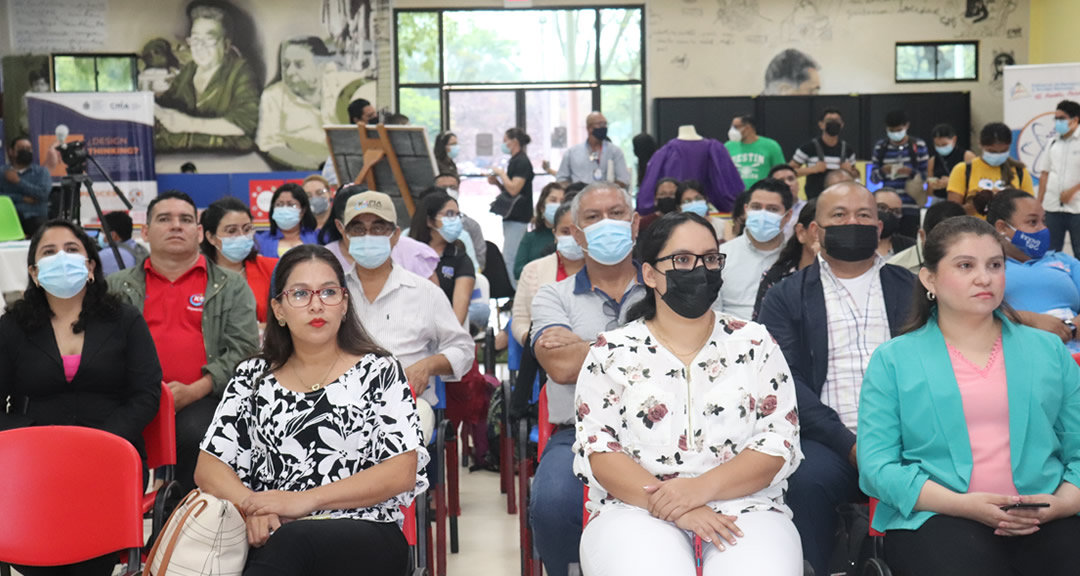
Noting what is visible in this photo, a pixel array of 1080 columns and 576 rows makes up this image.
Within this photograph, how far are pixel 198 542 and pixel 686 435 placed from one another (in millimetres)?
1182

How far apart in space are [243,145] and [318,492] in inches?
471

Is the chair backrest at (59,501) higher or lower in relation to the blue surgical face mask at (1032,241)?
lower

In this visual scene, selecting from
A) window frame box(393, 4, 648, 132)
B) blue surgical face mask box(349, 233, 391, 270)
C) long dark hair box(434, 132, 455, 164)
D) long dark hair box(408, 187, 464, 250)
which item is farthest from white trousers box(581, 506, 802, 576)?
window frame box(393, 4, 648, 132)

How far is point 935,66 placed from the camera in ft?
45.1

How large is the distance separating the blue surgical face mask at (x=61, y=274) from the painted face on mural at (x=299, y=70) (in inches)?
419

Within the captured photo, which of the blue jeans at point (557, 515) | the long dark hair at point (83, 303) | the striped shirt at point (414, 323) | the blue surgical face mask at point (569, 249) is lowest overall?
the blue jeans at point (557, 515)

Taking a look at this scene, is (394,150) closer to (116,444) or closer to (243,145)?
(116,444)

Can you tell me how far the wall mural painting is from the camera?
13.6 metres

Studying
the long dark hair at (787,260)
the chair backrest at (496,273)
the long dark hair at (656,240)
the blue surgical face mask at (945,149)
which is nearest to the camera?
the long dark hair at (656,240)

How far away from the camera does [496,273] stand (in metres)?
6.25

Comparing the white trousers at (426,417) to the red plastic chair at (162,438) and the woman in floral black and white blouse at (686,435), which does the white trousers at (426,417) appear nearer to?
the red plastic chair at (162,438)

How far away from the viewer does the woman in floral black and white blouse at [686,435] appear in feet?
8.02

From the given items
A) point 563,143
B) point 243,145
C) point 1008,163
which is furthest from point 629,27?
point 1008,163

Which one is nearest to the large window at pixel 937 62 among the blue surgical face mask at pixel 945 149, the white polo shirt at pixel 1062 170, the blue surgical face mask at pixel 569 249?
the blue surgical face mask at pixel 945 149
